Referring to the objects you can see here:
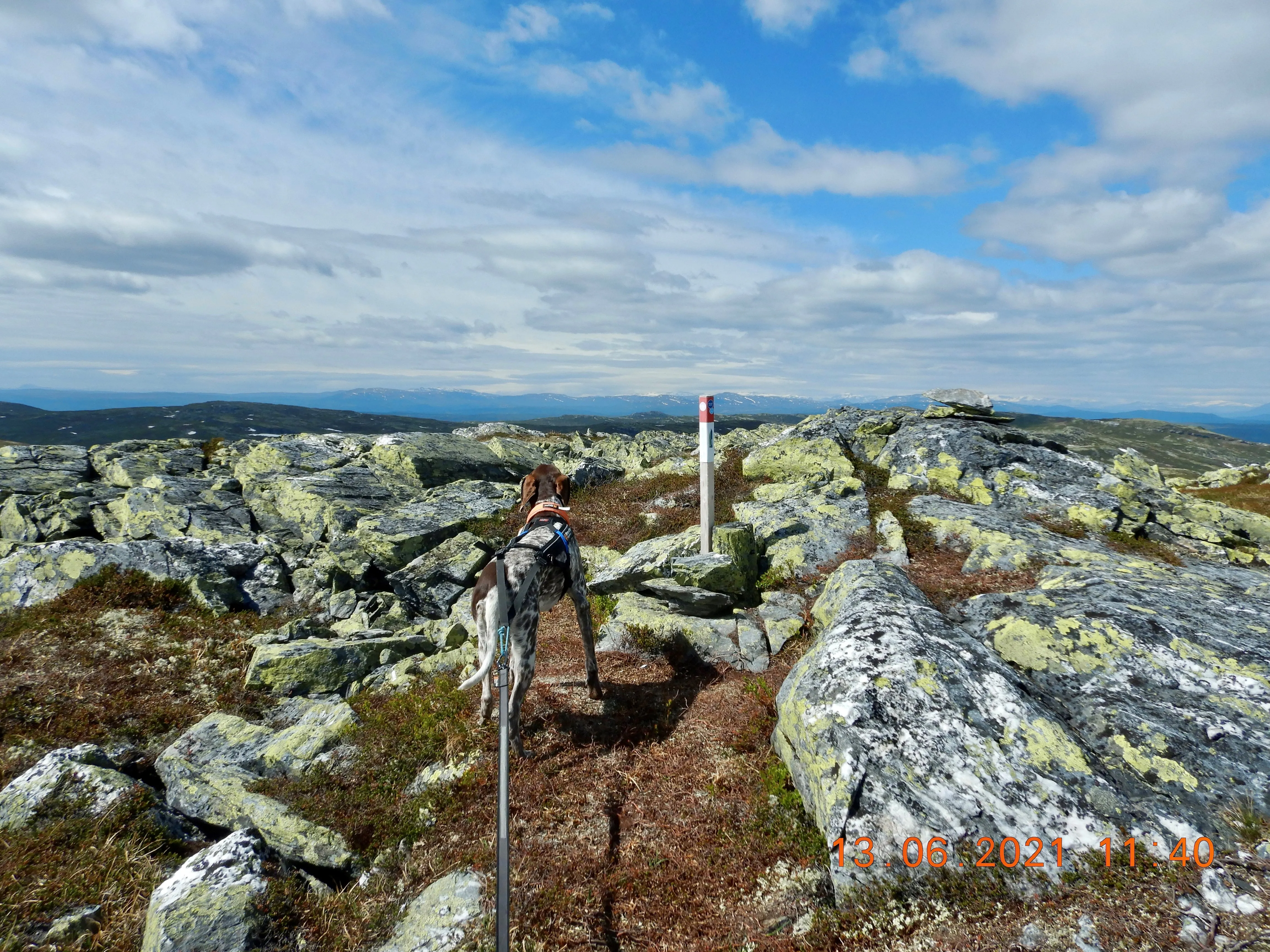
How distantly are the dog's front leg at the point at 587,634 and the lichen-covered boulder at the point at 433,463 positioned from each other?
14.3 meters

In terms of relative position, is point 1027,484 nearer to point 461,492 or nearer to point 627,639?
point 627,639

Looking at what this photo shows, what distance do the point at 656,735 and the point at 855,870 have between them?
3316mm

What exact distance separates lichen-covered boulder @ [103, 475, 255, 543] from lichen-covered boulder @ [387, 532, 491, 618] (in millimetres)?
5285

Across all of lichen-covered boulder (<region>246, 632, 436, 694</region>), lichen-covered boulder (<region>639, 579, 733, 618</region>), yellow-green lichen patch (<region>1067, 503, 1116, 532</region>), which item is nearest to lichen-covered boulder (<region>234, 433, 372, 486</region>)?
lichen-covered boulder (<region>246, 632, 436, 694</region>)

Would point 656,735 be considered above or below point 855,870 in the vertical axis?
below

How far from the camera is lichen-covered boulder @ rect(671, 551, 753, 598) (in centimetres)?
1059

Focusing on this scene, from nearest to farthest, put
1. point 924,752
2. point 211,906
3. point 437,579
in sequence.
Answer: point 211,906 < point 924,752 < point 437,579

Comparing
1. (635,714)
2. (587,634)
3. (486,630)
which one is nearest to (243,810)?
(486,630)

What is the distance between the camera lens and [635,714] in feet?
26.2

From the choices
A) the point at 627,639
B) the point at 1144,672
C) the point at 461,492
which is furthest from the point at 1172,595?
the point at 461,492

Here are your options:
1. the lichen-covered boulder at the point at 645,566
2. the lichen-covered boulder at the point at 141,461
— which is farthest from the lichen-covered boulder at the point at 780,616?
the lichen-covered boulder at the point at 141,461

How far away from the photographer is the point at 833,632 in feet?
21.3

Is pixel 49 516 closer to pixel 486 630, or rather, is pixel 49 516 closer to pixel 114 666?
pixel 114 666

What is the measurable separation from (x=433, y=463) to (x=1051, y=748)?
69.1 ft
